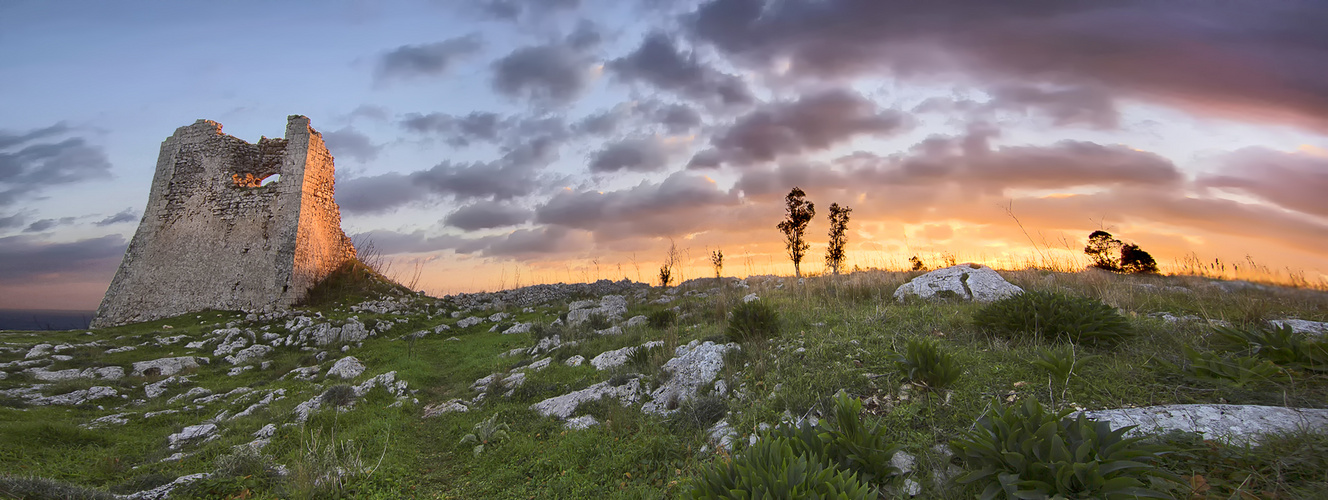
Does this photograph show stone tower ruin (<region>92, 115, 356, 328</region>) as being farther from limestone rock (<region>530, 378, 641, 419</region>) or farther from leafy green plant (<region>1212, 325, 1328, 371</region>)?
leafy green plant (<region>1212, 325, 1328, 371</region>)

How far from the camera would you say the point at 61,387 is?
35.4 feet

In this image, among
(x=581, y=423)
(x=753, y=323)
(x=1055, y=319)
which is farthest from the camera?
(x=753, y=323)

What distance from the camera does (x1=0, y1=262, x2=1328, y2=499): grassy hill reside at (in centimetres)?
465

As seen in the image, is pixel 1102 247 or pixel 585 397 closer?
pixel 585 397

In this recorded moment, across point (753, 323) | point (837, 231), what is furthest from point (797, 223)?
point (753, 323)

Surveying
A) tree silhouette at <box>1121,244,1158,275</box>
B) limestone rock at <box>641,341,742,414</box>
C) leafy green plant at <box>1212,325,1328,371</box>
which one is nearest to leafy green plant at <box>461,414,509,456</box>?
limestone rock at <box>641,341,742,414</box>

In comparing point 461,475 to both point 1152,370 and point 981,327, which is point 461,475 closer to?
point 981,327

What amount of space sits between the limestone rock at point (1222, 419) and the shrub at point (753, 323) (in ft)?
14.2

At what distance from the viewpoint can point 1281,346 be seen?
4984 millimetres

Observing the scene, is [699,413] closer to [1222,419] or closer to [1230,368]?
[1222,419]

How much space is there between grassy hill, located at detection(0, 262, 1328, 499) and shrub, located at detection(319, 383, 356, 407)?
66mm

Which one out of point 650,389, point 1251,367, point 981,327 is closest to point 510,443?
point 650,389

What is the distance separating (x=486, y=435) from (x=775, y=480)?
15.9 ft

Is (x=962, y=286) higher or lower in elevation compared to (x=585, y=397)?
higher
